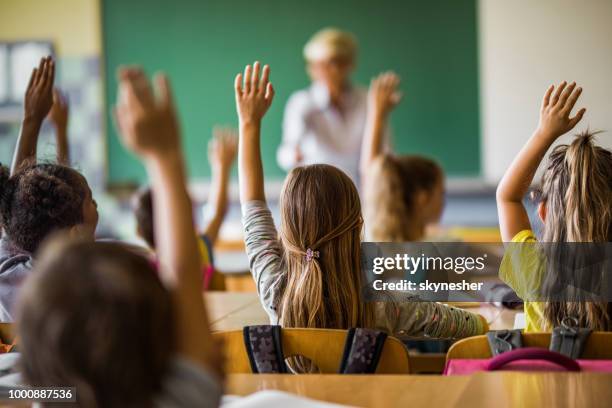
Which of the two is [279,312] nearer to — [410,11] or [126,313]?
[126,313]

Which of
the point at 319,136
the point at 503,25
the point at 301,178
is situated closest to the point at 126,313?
the point at 301,178

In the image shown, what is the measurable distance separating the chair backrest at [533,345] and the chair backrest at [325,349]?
9 centimetres

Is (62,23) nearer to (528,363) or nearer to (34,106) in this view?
(34,106)

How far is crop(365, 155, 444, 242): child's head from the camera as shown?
119 inches

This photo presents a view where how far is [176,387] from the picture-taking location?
785 millimetres

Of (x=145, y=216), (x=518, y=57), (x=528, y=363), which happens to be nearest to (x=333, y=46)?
(x=518, y=57)

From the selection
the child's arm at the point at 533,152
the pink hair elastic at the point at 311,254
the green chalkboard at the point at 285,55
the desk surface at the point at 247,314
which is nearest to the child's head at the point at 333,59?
the green chalkboard at the point at 285,55

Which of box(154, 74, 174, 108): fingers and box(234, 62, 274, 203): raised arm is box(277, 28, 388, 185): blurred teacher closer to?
box(234, 62, 274, 203): raised arm

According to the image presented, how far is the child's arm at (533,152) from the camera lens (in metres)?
1.70

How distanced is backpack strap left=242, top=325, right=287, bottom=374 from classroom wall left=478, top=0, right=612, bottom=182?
11.5ft

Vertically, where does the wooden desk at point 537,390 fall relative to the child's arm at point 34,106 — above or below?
below

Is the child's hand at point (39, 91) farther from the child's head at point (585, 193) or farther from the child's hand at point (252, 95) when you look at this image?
the child's head at point (585, 193)

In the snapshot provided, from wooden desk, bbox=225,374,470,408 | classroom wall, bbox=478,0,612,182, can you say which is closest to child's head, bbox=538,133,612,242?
wooden desk, bbox=225,374,470,408

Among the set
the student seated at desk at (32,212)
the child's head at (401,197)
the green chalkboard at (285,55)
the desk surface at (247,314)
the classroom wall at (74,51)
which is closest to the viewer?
the student seated at desk at (32,212)
